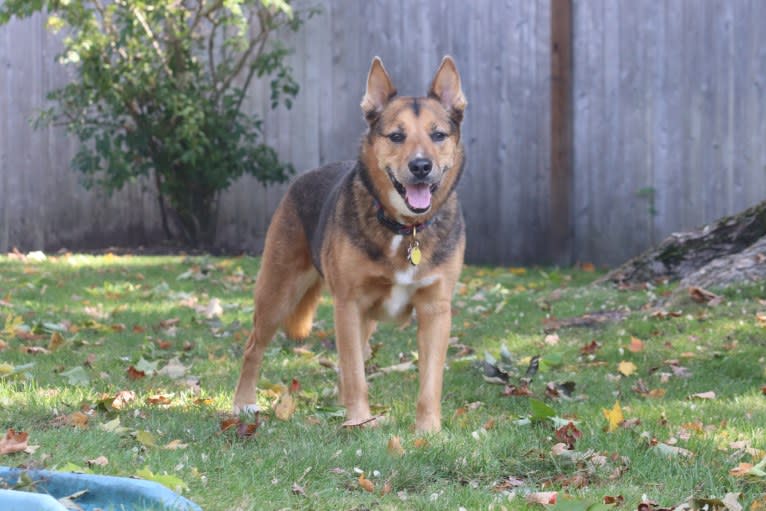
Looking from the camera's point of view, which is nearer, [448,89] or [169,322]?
[448,89]

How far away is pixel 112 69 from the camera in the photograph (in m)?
11.4

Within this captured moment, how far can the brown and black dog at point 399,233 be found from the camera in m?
5.00

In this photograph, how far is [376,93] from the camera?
17.5 ft

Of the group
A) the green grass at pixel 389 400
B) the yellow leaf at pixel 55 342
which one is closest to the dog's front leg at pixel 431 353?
the green grass at pixel 389 400

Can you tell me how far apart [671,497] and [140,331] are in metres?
4.35

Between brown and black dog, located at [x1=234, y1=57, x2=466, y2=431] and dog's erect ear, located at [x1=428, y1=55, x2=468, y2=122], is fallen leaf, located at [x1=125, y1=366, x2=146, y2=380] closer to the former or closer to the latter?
brown and black dog, located at [x1=234, y1=57, x2=466, y2=431]

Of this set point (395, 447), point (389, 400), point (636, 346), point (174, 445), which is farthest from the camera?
point (636, 346)

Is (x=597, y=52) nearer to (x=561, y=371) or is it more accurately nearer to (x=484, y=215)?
(x=484, y=215)

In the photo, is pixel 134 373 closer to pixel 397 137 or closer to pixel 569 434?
pixel 397 137

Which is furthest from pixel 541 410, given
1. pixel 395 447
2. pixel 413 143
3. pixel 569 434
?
pixel 413 143

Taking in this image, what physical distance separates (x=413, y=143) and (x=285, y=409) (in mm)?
1347

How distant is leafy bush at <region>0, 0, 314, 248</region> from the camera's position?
11.3m

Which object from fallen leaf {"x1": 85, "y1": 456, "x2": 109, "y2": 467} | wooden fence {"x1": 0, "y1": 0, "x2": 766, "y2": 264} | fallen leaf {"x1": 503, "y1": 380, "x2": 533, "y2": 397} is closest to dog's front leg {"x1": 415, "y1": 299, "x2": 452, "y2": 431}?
fallen leaf {"x1": 503, "y1": 380, "x2": 533, "y2": 397}

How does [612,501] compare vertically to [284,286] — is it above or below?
below
